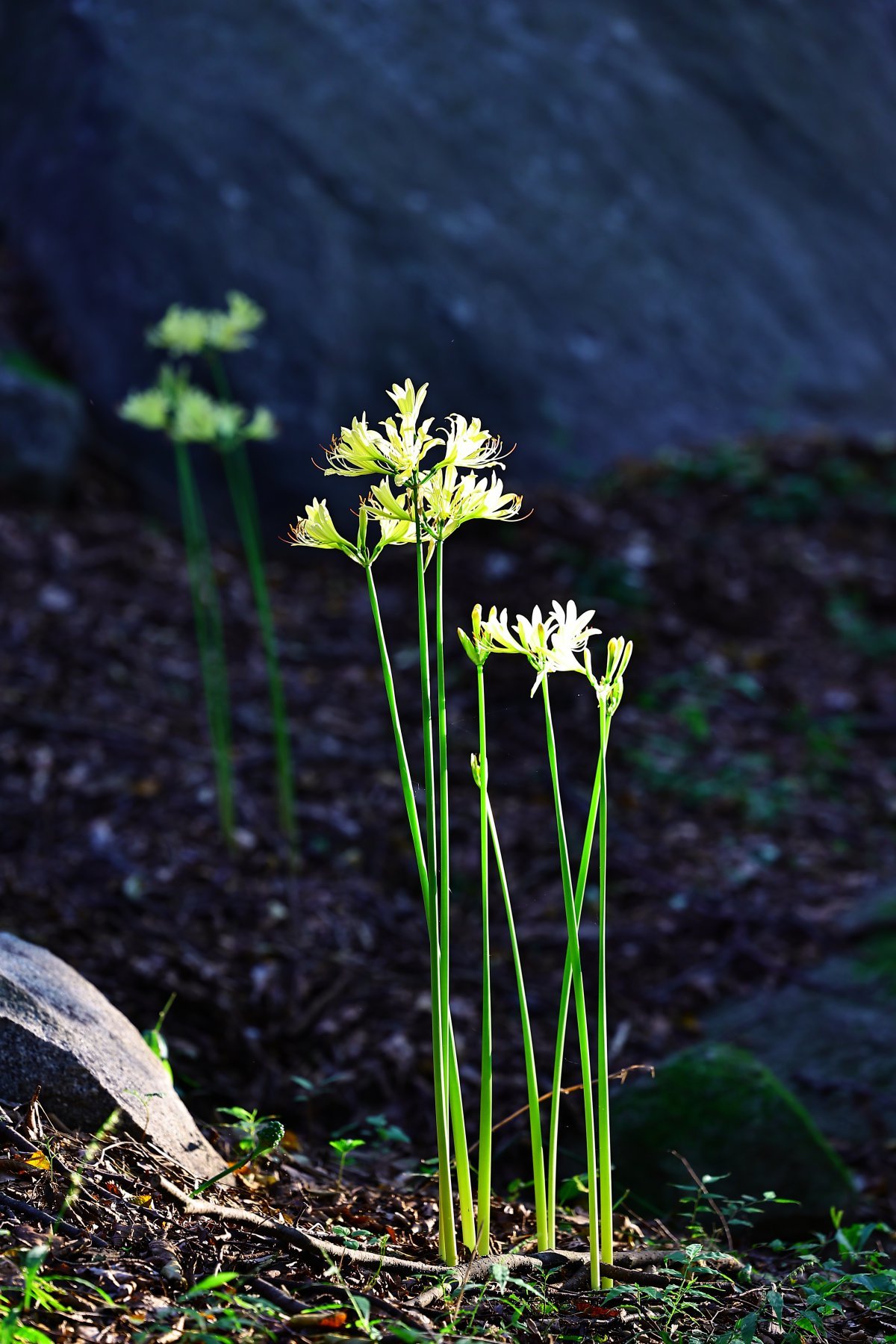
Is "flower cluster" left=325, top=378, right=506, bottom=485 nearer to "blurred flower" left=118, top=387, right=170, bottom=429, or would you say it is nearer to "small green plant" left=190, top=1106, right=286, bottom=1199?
"small green plant" left=190, top=1106, right=286, bottom=1199

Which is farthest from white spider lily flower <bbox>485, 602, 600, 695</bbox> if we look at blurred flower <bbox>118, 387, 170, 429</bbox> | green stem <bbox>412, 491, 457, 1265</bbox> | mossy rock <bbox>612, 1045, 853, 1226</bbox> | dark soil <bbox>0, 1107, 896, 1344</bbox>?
blurred flower <bbox>118, 387, 170, 429</bbox>

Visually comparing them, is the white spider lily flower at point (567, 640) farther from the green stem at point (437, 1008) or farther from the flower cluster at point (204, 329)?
the flower cluster at point (204, 329)

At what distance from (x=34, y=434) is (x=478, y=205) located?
2.91 meters

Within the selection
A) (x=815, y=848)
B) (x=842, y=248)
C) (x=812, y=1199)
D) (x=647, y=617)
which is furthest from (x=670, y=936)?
(x=842, y=248)

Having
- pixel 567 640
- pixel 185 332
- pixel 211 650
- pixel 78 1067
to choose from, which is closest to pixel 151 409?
pixel 185 332

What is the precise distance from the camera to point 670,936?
3455mm

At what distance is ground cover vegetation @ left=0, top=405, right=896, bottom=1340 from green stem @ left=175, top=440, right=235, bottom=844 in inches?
3.4

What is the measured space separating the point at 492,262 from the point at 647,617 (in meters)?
2.49

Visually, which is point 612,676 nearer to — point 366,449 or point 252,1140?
point 366,449

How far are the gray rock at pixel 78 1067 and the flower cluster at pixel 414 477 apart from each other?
902 millimetres

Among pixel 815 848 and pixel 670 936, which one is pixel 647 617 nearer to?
pixel 815 848

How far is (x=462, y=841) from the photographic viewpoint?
380 centimetres

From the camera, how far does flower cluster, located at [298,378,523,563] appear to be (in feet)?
4.86

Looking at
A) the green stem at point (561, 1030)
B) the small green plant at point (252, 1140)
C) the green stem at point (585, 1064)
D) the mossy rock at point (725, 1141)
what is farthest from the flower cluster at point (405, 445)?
the mossy rock at point (725, 1141)
